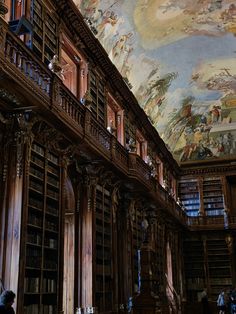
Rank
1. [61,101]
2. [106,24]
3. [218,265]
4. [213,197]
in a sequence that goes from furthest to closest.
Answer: [213,197]
[218,265]
[106,24]
[61,101]

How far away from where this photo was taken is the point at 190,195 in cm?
2188

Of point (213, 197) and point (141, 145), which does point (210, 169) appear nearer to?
point (213, 197)

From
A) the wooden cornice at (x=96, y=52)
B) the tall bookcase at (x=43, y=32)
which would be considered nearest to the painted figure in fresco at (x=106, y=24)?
the wooden cornice at (x=96, y=52)

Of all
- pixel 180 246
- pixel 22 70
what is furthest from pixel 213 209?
pixel 22 70

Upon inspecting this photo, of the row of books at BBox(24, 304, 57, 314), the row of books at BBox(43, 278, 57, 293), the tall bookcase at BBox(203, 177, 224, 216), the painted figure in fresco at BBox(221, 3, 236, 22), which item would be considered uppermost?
the painted figure in fresco at BBox(221, 3, 236, 22)

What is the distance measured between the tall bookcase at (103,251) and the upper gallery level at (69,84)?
94cm

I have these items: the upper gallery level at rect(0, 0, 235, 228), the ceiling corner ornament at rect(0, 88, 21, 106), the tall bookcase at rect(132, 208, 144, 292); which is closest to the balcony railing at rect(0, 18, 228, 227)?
the upper gallery level at rect(0, 0, 235, 228)

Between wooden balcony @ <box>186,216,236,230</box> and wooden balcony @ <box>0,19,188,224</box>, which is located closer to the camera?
wooden balcony @ <box>0,19,188,224</box>

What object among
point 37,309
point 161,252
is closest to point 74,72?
point 37,309

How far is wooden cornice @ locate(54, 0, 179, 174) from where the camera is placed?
378 inches

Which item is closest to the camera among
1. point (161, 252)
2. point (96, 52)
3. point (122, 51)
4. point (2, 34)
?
point (2, 34)

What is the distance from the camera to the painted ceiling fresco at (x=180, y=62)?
1348 cm

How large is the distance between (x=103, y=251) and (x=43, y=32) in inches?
210

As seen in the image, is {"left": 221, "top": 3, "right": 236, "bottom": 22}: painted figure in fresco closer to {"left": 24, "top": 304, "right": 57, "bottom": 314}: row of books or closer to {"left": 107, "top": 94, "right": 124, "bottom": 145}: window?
{"left": 107, "top": 94, "right": 124, "bottom": 145}: window
